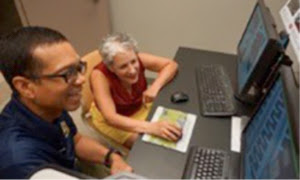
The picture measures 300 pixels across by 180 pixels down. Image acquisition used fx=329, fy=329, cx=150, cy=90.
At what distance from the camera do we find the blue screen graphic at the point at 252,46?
1332 mm

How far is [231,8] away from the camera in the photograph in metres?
2.73

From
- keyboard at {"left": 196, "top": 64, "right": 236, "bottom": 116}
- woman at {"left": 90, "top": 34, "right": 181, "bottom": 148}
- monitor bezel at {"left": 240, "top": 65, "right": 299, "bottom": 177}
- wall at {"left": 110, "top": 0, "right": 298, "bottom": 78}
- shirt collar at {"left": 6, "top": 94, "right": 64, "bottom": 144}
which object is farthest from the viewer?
wall at {"left": 110, "top": 0, "right": 298, "bottom": 78}

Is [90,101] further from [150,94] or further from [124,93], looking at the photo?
[150,94]

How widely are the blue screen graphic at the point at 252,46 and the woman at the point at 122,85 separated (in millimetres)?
393

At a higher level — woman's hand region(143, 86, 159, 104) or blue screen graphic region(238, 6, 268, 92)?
blue screen graphic region(238, 6, 268, 92)

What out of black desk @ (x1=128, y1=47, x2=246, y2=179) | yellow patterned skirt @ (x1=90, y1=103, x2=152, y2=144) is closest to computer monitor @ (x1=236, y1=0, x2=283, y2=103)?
black desk @ (x1=128, y1=47, x2=246, y2=179)

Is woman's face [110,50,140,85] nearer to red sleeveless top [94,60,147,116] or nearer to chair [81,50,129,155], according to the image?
red sleeveless top [94,60,147,116]

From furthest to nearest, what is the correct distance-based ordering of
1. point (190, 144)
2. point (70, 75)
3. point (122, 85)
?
point (122, 85) < point (190, 144) < point (70, 75)

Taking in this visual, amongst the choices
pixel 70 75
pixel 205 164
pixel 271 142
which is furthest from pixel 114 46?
pixel 271 142

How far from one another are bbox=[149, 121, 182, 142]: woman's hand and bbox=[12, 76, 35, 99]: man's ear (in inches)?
19.8

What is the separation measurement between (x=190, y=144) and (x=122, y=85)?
2.10 feet

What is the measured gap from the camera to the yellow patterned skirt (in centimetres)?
176

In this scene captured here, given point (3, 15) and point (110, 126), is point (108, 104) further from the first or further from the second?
point (3, 15)

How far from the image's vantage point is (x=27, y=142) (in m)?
1.09
